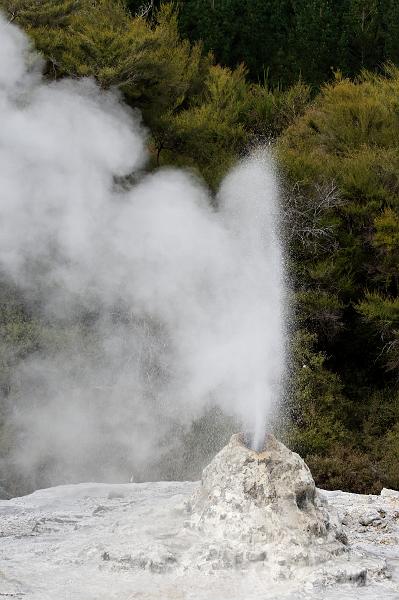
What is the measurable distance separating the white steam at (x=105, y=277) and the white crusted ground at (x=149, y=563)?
6036 mm

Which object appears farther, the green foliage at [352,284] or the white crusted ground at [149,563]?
the green foliage at [352,284]

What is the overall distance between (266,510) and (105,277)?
903cm

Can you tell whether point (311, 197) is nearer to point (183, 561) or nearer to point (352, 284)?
point (352, 284)

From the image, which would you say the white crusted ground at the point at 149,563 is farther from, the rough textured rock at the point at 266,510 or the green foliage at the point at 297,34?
the green foliage at the point at 297,34

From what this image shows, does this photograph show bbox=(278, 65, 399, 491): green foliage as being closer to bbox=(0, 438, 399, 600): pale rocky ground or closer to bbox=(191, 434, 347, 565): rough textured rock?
bbox=(0, 438, 399, 600): pale rocky ground

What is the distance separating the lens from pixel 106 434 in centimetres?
1457

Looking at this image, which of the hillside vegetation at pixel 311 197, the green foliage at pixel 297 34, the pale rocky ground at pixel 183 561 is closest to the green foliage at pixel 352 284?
the hillside vegetation at pixel 311 197

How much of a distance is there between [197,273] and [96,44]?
5.92 metres

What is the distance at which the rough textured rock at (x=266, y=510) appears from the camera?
6211 millimetres

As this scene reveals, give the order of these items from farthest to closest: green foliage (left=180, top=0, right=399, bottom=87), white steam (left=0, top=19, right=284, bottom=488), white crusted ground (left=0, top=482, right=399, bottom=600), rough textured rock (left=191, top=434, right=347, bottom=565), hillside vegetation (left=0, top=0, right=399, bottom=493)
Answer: green foliage (left=180, top=0, right=399, bottom=87) → hillside vegetation (left=0, top=0, right=399, bottom=493) → white steam (left=0, top=19, right=284, bottom=488) → rough textured rock (left=191, top=434, right=347, bottom=565) → white crusted ground (left=0, top=482, right=399, bottom=600)

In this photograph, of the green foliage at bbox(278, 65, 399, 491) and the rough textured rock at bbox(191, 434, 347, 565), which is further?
the green foliage at bbox(278, 65, 399, 491)

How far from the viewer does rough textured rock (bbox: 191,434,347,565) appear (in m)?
6.21

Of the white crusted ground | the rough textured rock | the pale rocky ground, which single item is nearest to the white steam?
the white crusted ground

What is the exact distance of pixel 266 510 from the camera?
6340 mm
